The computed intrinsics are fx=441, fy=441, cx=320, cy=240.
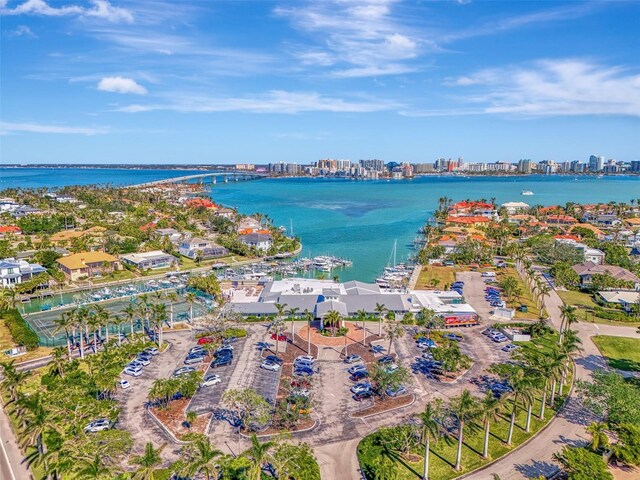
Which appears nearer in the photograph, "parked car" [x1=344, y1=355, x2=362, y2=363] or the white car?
the white car

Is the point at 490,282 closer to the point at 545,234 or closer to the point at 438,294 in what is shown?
the point at 438,294

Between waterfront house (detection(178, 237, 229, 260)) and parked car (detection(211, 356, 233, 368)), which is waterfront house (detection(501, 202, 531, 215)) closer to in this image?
waterfront house (detection(178, 237, 229, 260))

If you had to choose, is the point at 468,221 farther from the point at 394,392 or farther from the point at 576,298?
the point at 394,392

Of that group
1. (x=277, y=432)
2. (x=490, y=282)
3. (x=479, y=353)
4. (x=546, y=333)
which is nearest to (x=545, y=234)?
(x=490, y=282)

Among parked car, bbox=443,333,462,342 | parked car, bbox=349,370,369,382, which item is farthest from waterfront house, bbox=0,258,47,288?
parked car, bbox=443,333,462,342

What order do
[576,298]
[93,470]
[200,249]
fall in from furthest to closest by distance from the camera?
1. [200,249]
2. [576,298]
3. [93,470]

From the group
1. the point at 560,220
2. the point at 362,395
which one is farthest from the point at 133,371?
the point at 560,220
